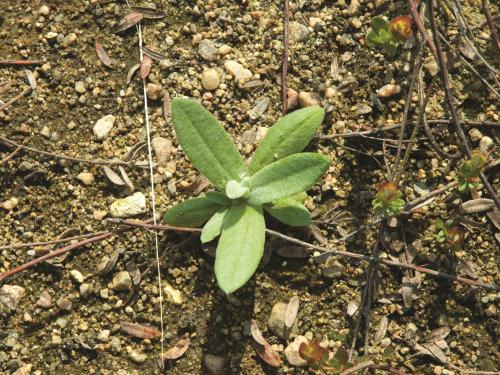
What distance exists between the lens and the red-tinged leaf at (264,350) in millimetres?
2289

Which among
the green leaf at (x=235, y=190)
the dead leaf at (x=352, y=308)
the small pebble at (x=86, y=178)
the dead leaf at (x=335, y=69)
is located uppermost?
the dead leaf at (x=335, y=69)

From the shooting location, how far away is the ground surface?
2.33 meters

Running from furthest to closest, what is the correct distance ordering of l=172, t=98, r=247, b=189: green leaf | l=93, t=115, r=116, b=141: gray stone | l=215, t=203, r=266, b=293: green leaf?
l=93, t=115, r=116, b=141: gray stone
l=172, t=98, r=247, b=189: green leaf
l=215, t=203, r=266, b=293: green leaf

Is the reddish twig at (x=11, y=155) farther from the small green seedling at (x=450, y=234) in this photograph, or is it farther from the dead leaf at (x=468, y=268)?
the dead leaf at (x=468, y=268)

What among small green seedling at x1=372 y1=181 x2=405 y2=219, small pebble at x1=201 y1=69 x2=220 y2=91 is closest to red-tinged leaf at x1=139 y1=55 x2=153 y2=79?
small pebble at x1=201 y1=69 x2=220 y2=91

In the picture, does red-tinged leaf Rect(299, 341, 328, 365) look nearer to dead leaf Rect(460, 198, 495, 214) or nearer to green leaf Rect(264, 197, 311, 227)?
green leaf Rect(264, 197, 311, 227)

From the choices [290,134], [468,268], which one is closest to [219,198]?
[290,134]

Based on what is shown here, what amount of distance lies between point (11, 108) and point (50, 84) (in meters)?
0.19

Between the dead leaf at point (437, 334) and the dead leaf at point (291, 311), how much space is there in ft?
1.64

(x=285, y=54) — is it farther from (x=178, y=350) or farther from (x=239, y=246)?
(x=178, y=350)

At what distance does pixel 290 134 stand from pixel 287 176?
195 mm

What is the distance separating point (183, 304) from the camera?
2354 mm

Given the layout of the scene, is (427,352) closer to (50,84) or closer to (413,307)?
(413,307)

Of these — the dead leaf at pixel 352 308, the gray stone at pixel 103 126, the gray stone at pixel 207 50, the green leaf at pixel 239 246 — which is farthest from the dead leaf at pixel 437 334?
the gray stone at pixel 103 126
